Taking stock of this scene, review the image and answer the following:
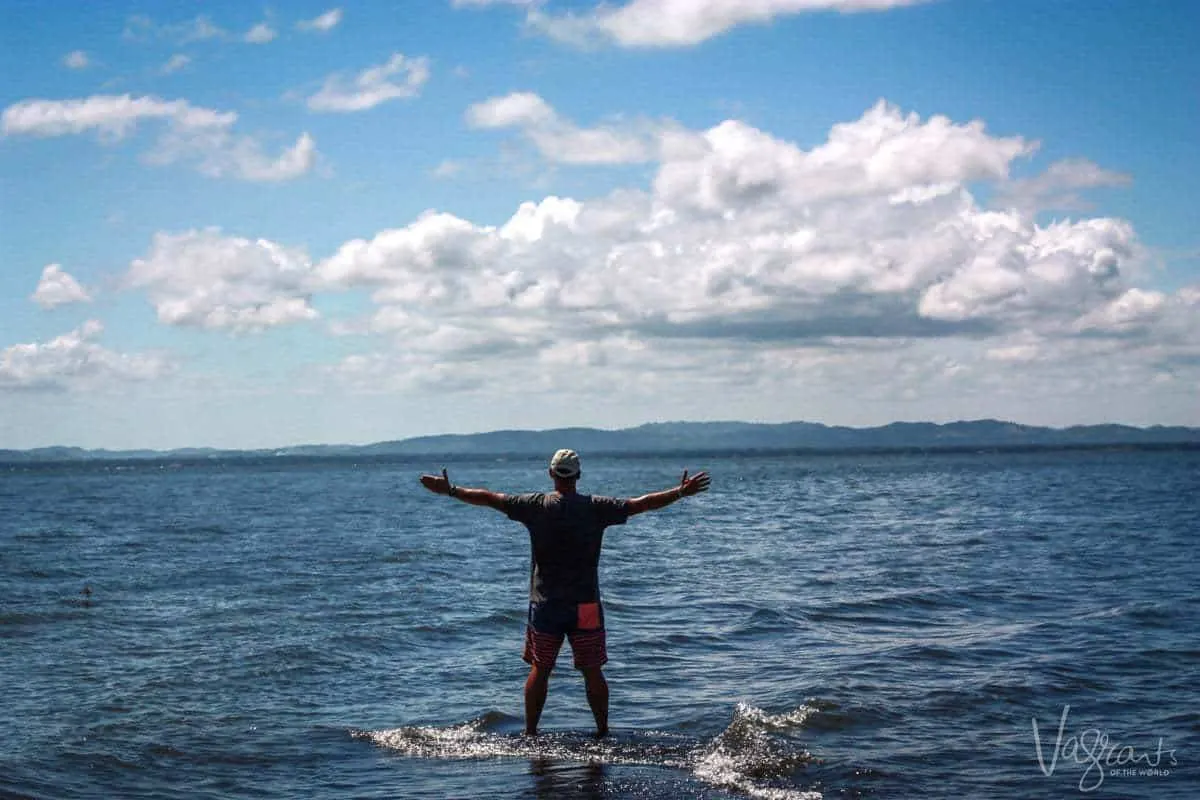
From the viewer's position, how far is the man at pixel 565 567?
1062cm

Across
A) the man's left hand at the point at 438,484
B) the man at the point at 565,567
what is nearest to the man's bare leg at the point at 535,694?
the man at the point at 565,567

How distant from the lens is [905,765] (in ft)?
33.7

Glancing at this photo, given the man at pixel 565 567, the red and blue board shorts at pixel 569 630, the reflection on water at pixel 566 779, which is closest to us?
the reflection on water at pixel 566 779

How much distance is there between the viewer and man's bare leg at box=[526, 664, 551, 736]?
11.0 meters

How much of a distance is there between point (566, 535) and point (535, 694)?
1.72m

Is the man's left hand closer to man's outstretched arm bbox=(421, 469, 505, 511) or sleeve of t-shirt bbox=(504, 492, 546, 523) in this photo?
man's outstretched arm bbox=(421, 469, 505, 511)

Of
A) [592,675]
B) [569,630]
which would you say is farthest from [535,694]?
[569,630]

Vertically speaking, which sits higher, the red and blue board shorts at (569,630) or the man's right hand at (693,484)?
the man's right hand at (693,484)

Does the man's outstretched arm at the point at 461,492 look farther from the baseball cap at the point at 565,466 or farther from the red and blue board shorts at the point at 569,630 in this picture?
the red and blue board shorts at the point at 569,630

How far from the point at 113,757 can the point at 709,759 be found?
19.2ft

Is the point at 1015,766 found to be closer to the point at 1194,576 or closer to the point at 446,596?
the point at 446,596

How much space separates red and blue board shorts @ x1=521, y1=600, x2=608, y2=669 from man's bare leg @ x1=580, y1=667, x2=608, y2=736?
100 millimetres

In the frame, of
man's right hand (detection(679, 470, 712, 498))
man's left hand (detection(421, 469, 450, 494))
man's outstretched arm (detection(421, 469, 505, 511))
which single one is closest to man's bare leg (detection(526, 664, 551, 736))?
man's outstretched arm (detection(421, 469, 505, 511))

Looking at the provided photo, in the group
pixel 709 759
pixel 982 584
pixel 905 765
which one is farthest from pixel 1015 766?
pixel 982 584
